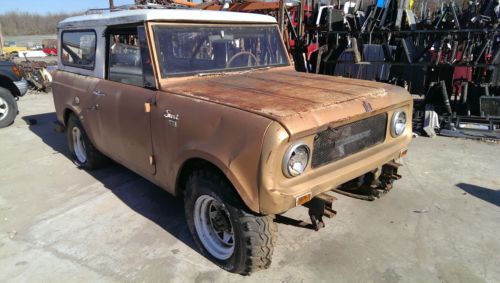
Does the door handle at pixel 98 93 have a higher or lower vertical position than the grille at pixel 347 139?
higher

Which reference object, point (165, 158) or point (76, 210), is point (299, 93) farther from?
point (76, 210)

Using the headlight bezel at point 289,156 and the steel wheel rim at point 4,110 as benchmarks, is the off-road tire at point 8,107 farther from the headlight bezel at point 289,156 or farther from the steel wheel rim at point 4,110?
the headlight bezel at point 289,156

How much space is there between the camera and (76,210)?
4.03 meters

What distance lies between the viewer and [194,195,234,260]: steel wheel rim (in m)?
2.95

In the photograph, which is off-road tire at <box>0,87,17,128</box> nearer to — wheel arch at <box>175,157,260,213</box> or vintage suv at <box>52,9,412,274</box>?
vintage suv at <box>52,9,412,274</box>

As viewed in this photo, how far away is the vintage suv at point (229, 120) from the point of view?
2.41 metres

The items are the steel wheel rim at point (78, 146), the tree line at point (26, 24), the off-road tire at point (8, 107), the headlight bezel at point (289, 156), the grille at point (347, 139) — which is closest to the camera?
the headlight bezel at point (289, 156)

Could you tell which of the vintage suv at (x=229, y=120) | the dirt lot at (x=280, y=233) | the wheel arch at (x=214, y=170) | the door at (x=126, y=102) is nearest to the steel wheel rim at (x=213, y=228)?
the vintage suv at (x=229, y=120)

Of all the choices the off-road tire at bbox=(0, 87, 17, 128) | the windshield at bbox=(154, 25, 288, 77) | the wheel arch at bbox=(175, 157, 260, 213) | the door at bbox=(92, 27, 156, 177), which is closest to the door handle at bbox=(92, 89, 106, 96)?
the door at bbox=(92, 27, 156, 177)

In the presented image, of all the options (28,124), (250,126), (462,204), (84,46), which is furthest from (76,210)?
(28,124)

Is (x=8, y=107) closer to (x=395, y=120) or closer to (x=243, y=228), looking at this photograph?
(x=243, y=228)

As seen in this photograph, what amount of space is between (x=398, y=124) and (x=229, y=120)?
5.20 ft

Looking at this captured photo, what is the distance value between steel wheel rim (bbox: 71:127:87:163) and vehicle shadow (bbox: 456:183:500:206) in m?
4.73

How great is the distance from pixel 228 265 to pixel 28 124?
6.85m
